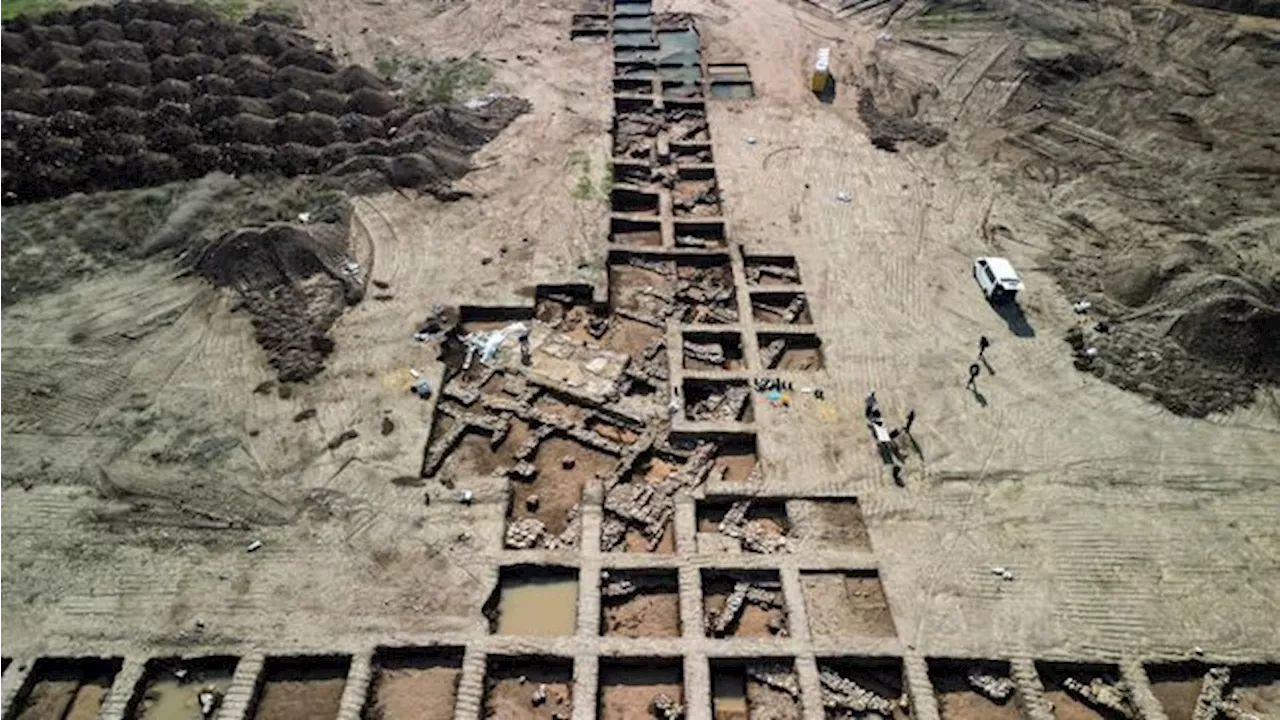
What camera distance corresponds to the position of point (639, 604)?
15.4 metres

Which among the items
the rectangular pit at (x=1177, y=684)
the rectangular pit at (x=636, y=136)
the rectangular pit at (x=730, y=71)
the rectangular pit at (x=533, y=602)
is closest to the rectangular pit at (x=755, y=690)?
the rectangular pit at (x=533, y=602)

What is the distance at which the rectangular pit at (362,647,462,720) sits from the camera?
1381cm

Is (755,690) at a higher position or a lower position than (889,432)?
lower

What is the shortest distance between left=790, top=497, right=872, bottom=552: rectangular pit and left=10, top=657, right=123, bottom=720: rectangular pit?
1220 cm

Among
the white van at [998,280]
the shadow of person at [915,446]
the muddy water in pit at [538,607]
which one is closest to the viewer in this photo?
the muddy water in pit at [538,607]

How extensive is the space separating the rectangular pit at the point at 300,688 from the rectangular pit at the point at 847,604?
8.23m

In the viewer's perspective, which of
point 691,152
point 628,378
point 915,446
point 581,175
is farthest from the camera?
point 691,152

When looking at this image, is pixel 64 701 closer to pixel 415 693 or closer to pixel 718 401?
pixel 415 693

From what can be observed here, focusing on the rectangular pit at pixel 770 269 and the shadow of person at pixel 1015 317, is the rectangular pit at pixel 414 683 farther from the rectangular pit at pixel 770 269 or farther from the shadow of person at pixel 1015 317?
the shadow of person at pixel 1015 317

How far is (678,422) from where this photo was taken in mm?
18250

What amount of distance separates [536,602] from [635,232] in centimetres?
1184

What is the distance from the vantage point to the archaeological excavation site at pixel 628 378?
14539 mm

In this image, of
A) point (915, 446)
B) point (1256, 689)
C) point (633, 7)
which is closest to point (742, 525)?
point (915, 446)

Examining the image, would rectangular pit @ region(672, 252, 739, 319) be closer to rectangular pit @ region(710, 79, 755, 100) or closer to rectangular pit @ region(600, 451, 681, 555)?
rectangular pit @ region(600, 451, 681, 555)
